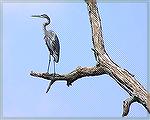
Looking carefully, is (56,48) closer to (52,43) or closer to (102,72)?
(52,43)

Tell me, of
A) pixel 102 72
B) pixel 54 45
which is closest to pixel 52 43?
pixel 54 45

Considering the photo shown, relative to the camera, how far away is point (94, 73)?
805cm

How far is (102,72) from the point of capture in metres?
8.00

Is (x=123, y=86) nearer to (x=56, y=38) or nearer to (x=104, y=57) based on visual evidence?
(x=104, y=57)

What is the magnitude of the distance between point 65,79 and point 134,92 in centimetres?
115

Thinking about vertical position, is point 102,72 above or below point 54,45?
below

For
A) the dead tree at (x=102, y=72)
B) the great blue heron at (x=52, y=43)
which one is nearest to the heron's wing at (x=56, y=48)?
the great blue heron at (x=52, y=43)

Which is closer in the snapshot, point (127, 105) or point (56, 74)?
point (127, 105)

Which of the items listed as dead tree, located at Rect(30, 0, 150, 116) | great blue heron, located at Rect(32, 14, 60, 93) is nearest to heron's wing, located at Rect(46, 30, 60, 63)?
great blue heron, located at Rect(32, 14, 60, 93)

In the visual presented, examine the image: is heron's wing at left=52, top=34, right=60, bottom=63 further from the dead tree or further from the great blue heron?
the dead tree

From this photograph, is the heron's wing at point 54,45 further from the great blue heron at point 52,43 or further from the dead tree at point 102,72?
the dead tree at point 102,72

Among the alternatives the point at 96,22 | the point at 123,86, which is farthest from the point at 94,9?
the point at 123,86

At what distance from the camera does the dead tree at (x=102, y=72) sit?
747 centimetres

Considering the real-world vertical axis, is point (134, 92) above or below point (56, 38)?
below
